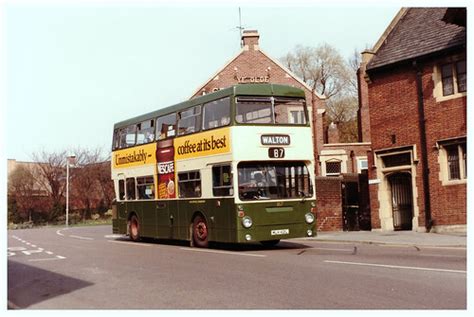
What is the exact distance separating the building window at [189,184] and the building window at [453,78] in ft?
33.1

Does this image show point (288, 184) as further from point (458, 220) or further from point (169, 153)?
point (458, 220)

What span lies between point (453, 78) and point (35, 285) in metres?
15.9

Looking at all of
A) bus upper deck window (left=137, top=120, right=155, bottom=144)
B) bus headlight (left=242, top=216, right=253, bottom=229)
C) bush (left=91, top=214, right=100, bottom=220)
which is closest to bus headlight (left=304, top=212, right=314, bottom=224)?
bus headlight (left=242, top=216, right=253, bottom=229)

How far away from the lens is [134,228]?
20.8 metres

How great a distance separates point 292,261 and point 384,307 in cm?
Answer: 537

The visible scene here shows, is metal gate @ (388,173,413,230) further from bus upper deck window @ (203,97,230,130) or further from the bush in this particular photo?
the bush

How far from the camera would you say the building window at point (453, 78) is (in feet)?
64.6

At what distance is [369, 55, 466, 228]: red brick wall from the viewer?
19.8 meters

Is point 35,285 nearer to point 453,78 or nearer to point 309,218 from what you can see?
point 309,218

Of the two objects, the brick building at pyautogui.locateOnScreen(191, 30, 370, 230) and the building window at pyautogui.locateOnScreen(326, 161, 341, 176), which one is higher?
the brick building at pyautogui.locateOnScreen(191, 30, 370, 230)

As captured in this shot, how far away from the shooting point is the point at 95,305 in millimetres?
7887

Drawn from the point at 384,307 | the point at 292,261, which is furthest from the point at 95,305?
the point at 292,261

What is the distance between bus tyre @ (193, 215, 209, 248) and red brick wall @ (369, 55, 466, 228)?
909cm

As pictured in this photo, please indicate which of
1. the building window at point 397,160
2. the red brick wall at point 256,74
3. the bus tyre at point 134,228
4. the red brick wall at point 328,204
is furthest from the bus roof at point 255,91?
the red brick wall at point 256,74
